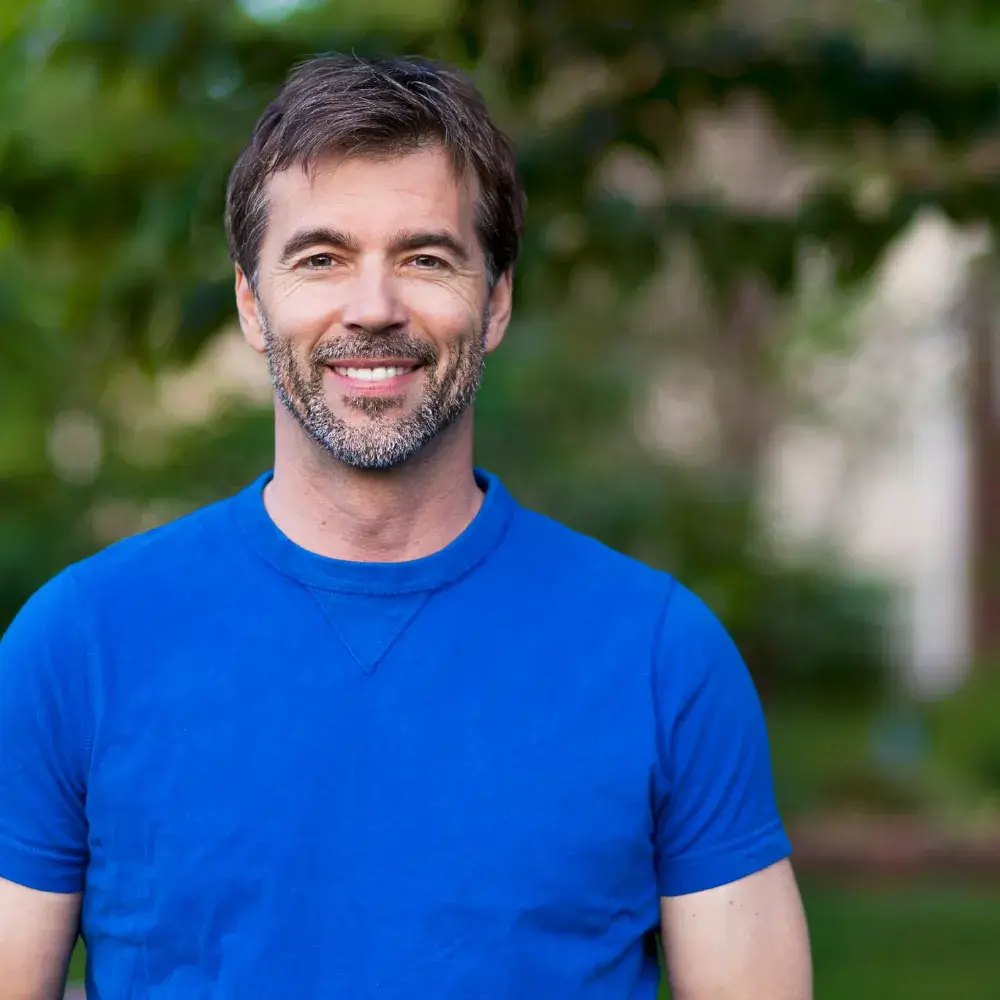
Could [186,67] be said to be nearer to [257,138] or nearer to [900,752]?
[257,138]

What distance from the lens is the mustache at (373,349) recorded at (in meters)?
2.27

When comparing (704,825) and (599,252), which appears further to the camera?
(599,252)

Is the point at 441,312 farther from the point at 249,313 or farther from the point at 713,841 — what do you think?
the point at 713,841

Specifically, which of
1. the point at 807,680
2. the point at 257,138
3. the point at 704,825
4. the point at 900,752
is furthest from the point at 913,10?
the point at 807,680

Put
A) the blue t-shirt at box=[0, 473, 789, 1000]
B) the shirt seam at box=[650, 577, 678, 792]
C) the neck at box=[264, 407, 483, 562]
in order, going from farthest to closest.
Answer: the neck at box=[264, 407, 483, 562], the shirt seam at box=[650, 577, 678, 792], the blue t-shirt at box=[0, 473, 789, 1000]

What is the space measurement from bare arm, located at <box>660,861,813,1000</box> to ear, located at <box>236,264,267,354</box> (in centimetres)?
108

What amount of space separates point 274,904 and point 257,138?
121 centimetres

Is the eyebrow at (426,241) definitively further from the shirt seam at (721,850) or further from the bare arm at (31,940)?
the bare arm at (31,940)

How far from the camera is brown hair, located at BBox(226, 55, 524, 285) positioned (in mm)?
2336

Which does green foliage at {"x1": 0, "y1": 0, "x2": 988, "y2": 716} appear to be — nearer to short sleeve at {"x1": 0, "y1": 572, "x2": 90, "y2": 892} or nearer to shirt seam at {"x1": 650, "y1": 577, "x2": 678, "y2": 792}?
shirt seam at {"x1": 650, "y1": 577, "x2": 678, "y2": 792}

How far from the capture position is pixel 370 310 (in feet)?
7.40

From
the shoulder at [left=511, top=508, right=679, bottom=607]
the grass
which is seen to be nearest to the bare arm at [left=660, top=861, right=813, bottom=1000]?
the shoulder at [left=511, top=508, right=679, bottom=607]

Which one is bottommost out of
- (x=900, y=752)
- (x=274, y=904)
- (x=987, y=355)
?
(x=900, y=752)

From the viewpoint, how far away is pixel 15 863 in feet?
7.25
